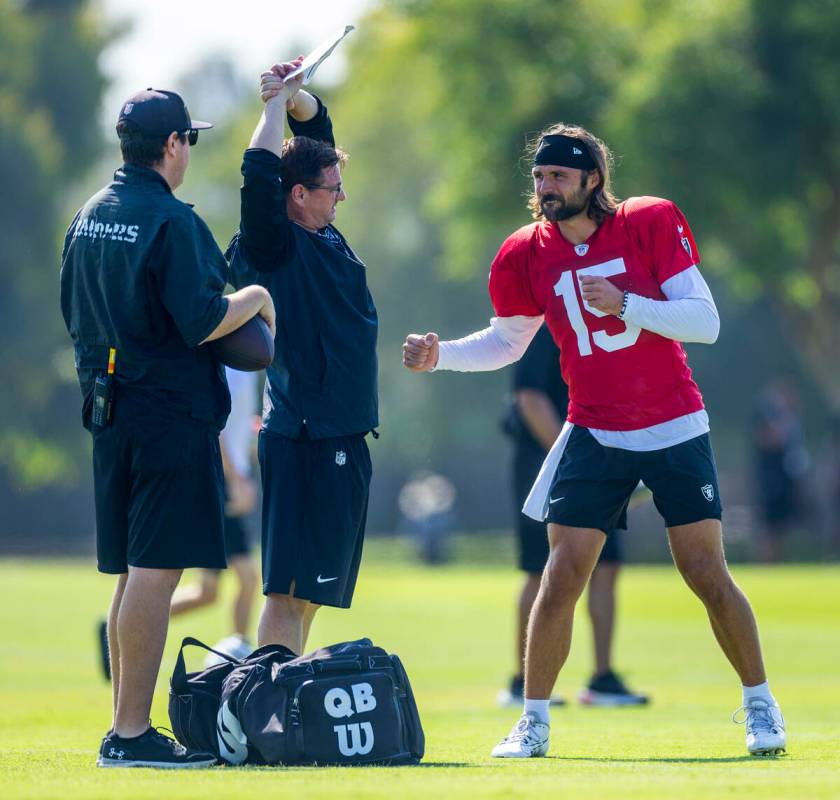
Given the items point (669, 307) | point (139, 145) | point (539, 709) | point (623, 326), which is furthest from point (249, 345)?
point (539, 709)

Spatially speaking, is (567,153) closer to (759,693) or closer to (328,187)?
(328,187)

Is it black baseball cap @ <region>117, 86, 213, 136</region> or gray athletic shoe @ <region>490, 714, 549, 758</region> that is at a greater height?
black baseball cap @ <region>117, 86, 213, 136</region>

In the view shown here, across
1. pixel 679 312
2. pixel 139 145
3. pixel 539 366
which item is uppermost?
pixel 139 145

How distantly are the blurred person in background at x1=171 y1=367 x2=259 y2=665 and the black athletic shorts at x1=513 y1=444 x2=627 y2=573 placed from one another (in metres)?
1.75

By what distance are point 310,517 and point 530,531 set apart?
365 centimetres

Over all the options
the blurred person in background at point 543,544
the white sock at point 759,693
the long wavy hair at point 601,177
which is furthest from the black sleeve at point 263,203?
the blurred person in background at point 543,544

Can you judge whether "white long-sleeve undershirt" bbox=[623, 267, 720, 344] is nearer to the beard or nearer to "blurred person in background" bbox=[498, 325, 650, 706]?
the beard

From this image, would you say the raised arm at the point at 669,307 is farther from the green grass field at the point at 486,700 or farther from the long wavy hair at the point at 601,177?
the green grass field at the point at 486,700

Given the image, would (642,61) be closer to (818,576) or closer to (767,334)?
(818,576)

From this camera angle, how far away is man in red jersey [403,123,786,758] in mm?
7086

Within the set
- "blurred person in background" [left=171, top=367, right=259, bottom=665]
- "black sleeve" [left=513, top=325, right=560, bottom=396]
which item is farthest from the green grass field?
"black sleeve" [left=513, top=325, right=560, bottom=396]

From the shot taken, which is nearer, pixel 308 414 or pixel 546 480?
pixel 308 414

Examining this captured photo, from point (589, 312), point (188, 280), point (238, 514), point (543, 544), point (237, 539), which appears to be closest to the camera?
point (188, 280)

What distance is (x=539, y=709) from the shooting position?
280 inches
